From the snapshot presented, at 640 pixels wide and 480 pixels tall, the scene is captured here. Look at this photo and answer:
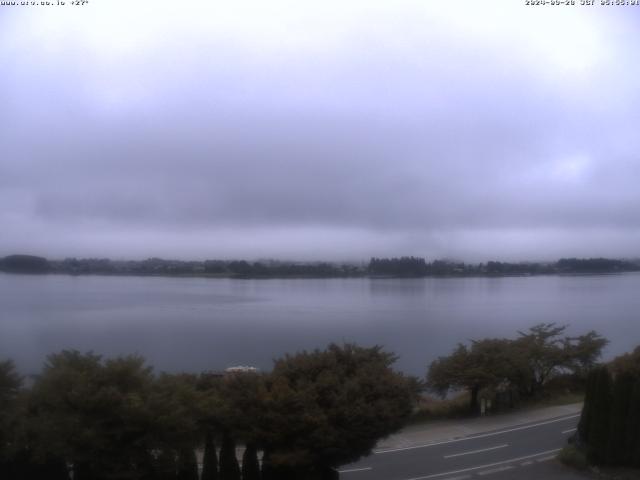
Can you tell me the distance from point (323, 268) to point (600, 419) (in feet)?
104

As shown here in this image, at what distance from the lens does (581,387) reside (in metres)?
33.3

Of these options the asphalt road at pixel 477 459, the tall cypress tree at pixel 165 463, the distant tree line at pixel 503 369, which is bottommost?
the asphalt road at pixel 477 459

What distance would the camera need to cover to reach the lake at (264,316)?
31062 mm

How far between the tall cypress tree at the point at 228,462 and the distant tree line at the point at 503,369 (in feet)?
55.1

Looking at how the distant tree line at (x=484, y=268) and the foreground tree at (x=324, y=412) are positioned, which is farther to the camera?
the distant tree line at (x=484, y=268)

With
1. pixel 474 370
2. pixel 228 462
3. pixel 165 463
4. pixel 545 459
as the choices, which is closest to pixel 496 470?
pixel 545 459

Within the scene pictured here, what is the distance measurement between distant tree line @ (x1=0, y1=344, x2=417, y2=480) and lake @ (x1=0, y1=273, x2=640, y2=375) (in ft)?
26.1

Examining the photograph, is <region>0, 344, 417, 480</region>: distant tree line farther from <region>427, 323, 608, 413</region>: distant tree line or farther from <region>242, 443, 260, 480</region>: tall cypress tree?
<region>427, 323, 608, 413</region>: distant tree line

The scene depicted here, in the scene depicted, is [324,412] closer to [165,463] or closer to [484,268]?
[165,463]

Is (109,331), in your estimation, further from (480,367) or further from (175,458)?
(175,458)

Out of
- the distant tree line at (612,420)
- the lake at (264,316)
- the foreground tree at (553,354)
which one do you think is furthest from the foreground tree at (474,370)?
the distant tree line at (612,420)

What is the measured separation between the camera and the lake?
31.1 m

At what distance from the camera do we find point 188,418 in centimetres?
1205

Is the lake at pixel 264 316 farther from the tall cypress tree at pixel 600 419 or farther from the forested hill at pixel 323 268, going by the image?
the tall cypress tree at pixel 600 419
